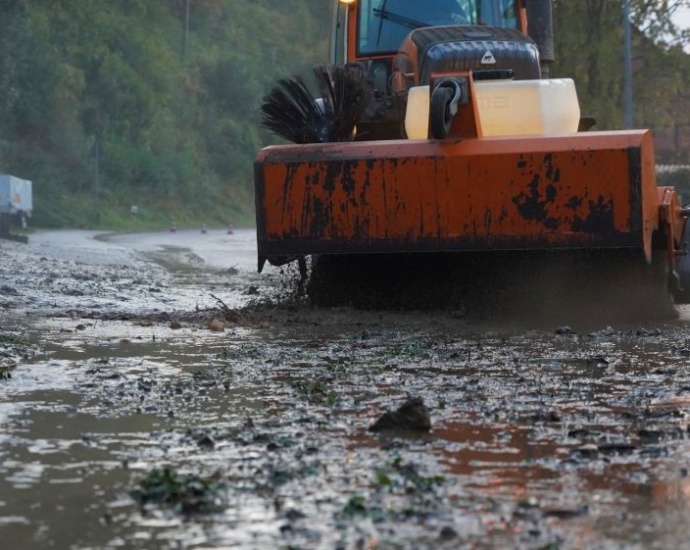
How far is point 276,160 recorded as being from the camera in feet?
29.0

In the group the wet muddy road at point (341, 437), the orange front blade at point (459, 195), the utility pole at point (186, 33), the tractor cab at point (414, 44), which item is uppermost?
the utility pole at point (186, 33)

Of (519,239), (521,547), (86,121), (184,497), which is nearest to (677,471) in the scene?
(521,547)

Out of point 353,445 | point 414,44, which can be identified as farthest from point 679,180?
point 353,445

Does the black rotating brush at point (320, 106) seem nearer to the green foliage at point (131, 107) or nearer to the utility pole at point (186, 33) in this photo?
the green foliage at point (131, 107)

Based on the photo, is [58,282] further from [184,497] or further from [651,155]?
[184,497]

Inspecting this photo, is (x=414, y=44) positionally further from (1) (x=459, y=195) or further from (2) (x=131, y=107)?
(2) (x=131, y=107)

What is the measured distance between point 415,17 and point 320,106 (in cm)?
138

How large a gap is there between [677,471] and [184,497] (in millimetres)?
1444

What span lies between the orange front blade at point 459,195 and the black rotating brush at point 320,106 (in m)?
0.57

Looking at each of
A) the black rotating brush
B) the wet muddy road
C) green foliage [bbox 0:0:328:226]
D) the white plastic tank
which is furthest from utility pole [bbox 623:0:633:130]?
green foliage [bbox 0:0:328:226]

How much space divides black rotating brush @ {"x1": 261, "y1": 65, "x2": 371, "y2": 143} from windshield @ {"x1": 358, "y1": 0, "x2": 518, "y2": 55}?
0.94 m

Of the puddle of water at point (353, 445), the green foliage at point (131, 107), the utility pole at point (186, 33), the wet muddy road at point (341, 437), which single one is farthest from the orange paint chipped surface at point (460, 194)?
the utility pole at point (186, 33)

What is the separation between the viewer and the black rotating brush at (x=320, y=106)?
368 inches

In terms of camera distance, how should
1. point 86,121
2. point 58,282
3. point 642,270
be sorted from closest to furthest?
1. point 642,270
2. point 58,282
3. point 86,121
